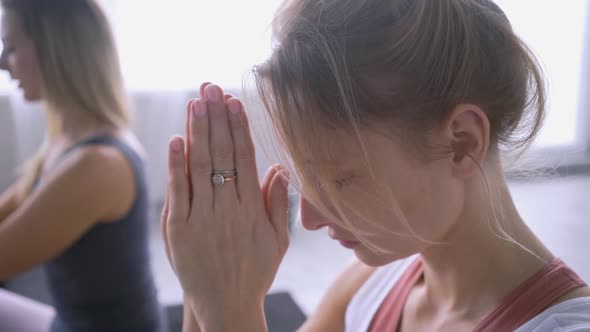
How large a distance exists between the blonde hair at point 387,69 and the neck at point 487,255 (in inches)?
4.1

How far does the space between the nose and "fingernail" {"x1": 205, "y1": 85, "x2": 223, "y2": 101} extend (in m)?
0.15

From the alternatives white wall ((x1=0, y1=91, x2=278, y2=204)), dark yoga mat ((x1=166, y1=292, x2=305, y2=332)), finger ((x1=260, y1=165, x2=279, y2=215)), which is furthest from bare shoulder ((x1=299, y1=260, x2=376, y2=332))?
white wall ((x1=0, y1=91, x2=278, y2=204))

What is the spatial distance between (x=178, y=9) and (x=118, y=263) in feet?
5.50

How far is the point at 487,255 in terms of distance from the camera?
0.62 m

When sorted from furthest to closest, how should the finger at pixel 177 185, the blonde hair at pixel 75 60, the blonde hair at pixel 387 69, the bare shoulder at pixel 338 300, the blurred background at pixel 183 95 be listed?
the blurred background at pixel 183 95, the blonde hair at pixel 75 60, the bare shoulder at pixel 338 300, the finger at pixel 177 185, the blonde hair at pixel 387 69

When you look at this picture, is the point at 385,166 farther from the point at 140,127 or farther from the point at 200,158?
the point at 140,127

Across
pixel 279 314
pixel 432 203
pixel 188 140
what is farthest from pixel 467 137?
pixel 279 314

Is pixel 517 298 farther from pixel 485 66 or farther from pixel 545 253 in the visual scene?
pixel 485 66

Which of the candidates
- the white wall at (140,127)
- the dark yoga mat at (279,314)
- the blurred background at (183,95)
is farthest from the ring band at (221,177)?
the white wall at (140,127)

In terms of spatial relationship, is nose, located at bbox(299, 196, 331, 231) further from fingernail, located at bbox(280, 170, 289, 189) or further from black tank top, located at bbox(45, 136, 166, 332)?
black tank top, located at bbox(45, 136, 166, 332)

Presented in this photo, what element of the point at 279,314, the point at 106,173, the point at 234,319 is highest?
the point at 106,173

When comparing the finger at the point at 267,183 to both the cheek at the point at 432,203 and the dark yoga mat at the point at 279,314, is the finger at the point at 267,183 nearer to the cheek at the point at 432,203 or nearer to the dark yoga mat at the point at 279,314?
the cheek at the point at 432,203

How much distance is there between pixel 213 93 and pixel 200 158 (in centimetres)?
7

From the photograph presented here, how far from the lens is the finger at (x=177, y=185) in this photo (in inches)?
24.0
